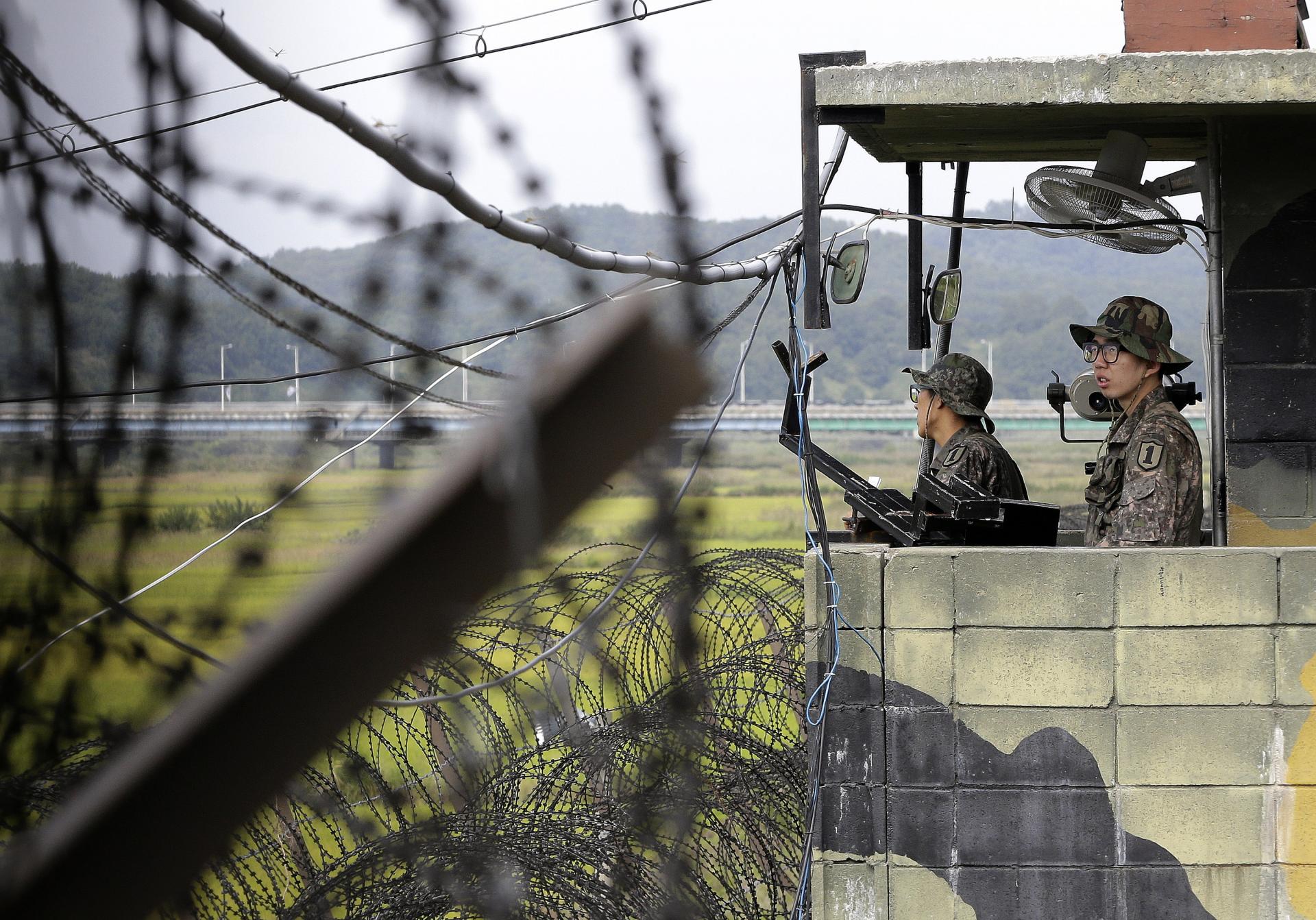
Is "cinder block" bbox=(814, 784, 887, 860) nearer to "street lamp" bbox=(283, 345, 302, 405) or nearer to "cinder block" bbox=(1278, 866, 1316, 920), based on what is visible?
"cinder block" bbox=(1278, 866, 1316, 920)

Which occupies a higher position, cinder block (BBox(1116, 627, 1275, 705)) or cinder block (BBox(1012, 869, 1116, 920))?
cinder block (BBox(1116, 627, 1275, 705))

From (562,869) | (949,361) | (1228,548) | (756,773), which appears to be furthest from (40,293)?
(949,361)

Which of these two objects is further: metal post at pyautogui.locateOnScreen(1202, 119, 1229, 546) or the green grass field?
metal post at pyautogui.locateOnScreen(1202, 119, 1229, 546)

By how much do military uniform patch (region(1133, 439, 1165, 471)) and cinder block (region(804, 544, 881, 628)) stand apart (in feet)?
3.61

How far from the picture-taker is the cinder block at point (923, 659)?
3.81 meters

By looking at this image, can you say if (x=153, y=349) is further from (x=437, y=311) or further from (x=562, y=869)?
(x=562, y=869)

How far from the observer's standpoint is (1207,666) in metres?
3.76

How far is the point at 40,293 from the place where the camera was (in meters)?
1.26

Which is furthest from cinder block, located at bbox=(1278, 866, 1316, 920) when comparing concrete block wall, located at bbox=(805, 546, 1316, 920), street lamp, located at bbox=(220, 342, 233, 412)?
street lamp, located at bbox=(220, 342, 233, 412)

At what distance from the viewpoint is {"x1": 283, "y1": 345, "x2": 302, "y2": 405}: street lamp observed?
227 cm

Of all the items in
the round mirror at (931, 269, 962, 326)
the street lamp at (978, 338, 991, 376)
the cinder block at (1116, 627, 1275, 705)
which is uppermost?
the street lamp at (978, 338, 991, 376)

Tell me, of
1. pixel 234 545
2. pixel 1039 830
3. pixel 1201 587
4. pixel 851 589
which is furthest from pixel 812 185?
pixel 234 545

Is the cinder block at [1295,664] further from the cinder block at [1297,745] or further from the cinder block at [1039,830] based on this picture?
the cinder block at [1039,830]

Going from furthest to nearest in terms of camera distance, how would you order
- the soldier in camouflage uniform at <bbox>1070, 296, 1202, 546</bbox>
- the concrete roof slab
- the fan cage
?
→ the fan cage → the soldier in camouflage uniform at <bbox>1070, 296, 1202, 546</bbox> → the concrete roof slab
